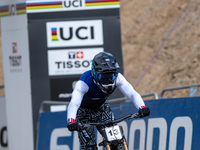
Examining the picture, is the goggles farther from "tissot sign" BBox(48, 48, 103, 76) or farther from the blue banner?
"tissot sign" BBox(48, 48, 103, 76)

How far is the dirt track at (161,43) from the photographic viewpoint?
50.4 feet

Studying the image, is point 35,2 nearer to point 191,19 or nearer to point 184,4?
point 191,19

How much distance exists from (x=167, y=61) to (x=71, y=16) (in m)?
8.11

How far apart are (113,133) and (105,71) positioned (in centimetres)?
80

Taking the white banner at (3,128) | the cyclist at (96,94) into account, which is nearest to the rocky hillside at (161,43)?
the white banner at (3,128)

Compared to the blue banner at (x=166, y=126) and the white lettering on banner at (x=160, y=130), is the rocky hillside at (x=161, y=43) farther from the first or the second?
the white lettering on banner at (x=160, y=130)

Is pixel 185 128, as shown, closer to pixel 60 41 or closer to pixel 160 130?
pixel 160 130

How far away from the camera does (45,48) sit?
9.74 m

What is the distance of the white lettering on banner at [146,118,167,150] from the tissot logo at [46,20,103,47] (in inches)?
139

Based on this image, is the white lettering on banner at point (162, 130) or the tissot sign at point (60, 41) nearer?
the white lettering on banner at point (162, 130)

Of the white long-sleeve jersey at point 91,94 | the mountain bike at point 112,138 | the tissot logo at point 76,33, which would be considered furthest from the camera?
the tissot logo at point 76,33

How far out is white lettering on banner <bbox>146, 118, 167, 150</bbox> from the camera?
248 inches

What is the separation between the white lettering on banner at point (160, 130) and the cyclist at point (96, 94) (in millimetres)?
1123

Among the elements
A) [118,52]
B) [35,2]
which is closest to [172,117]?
[118,52]
